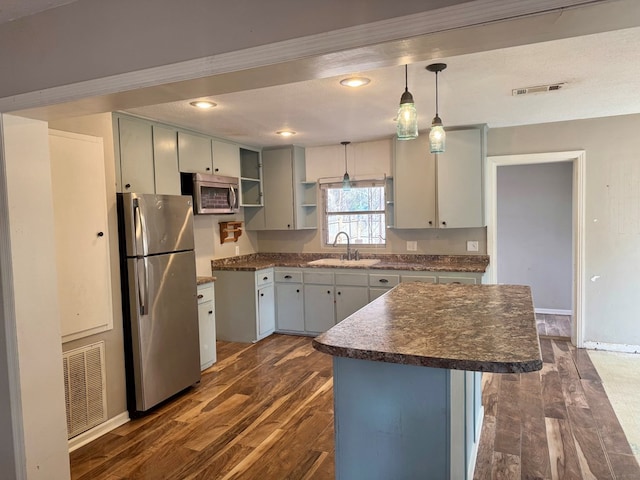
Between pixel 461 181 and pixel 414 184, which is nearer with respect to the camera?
pixel 461 181

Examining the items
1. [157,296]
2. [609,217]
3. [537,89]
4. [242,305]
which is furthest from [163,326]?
[609,217]

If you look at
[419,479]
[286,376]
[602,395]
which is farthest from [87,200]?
[602,395]

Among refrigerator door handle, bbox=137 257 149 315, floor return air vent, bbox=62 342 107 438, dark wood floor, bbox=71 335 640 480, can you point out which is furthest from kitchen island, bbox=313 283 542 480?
floor return air vent, bbox=62 342 107 438

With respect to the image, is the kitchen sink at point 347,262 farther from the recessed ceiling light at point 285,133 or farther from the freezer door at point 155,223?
the freezer door at point 155,223

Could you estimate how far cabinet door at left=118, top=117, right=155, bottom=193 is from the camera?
3.23m

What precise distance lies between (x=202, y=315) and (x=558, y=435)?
9.59ft

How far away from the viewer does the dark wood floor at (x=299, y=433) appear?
2.36 metres

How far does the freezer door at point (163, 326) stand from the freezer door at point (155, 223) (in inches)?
3.0

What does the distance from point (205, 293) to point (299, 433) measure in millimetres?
1684

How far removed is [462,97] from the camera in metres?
3.23

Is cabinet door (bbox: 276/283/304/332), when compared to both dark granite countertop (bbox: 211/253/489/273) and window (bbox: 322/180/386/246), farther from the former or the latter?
window (bbox: 322/180/386/246)

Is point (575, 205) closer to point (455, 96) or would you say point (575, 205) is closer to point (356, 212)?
point (455, 96)

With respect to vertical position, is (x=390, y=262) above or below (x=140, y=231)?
below

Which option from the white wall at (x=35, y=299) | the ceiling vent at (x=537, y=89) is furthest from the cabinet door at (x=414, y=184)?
the white wall at (x=35, y=299)
